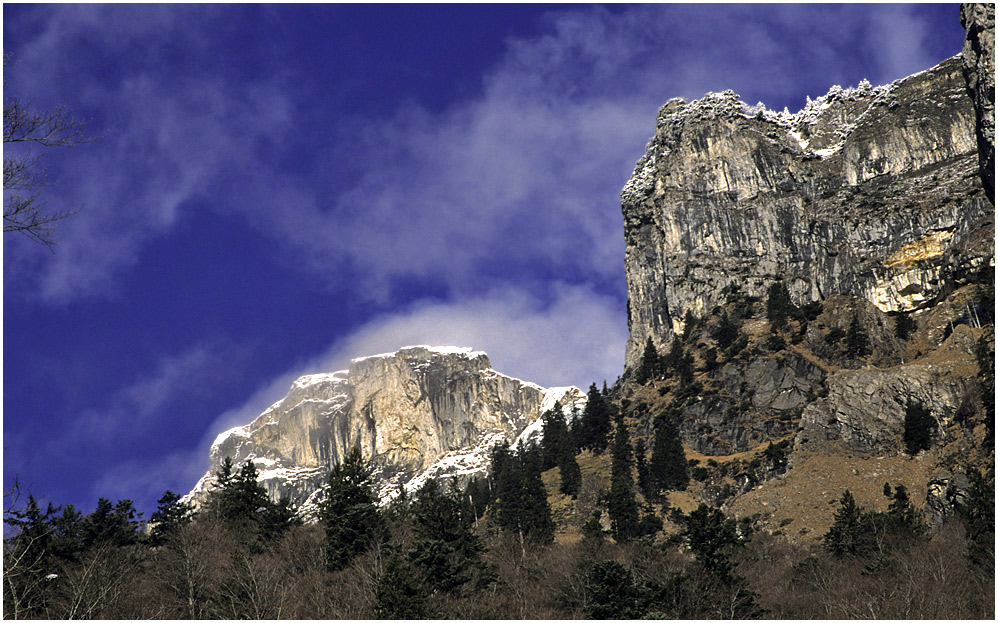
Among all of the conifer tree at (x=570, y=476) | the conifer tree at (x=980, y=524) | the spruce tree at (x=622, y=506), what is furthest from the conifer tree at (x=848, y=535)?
the conifer tree at (x=570, y=476)

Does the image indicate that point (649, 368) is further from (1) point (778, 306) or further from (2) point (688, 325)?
(1) point (778, 306)

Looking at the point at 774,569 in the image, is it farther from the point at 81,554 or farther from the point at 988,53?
the point at 988,53

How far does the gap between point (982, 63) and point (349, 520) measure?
231ft

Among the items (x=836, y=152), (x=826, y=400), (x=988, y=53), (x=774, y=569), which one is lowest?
(x=774, y=569)

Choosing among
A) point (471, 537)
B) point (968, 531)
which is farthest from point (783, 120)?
point (471, 537)

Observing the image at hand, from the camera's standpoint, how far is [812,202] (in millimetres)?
146000

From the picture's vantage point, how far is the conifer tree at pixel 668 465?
93250 millimetres

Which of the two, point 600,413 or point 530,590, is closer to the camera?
point 530,590

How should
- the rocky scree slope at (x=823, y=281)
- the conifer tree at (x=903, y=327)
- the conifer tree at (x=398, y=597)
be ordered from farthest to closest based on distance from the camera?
1. the conifer tree at (x=903, y=327)
2. the rocky scree slope at (x=823, y=281)
3. the conifer tree at (x=398, y=597)

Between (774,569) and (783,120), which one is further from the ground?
(783,120)

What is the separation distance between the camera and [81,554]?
40.5m

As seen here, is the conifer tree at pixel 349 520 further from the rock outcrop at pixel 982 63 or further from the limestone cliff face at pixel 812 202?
the limestone cliff face at pixel 812 202

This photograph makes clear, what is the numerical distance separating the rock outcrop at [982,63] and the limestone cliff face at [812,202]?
4280cm

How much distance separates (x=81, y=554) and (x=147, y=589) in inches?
228
